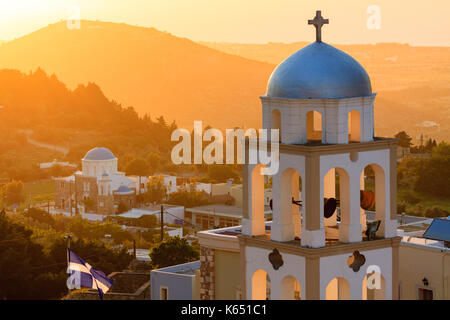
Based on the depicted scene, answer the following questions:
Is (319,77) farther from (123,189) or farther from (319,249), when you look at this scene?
(123,189)

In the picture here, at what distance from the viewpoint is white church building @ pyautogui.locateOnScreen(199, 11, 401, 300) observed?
19781 mm

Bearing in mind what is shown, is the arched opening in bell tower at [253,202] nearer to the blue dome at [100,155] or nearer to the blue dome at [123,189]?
the blue dome at [123,189]

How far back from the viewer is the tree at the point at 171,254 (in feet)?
192

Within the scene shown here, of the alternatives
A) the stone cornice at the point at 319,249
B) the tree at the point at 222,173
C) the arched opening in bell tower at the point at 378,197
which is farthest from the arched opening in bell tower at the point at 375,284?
the tree at the point at 222,173

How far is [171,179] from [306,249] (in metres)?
141

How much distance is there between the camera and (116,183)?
150 metres

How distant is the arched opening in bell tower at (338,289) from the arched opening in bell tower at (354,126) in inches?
108

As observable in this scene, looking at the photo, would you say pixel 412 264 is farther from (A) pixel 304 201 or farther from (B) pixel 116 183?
(B) pixel 116 183

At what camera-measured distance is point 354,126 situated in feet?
68.1

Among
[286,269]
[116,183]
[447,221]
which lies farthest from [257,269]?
[116,183]

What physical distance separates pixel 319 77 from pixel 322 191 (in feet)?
7.02

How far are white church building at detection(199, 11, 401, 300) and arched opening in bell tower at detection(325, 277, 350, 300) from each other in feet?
0.06
